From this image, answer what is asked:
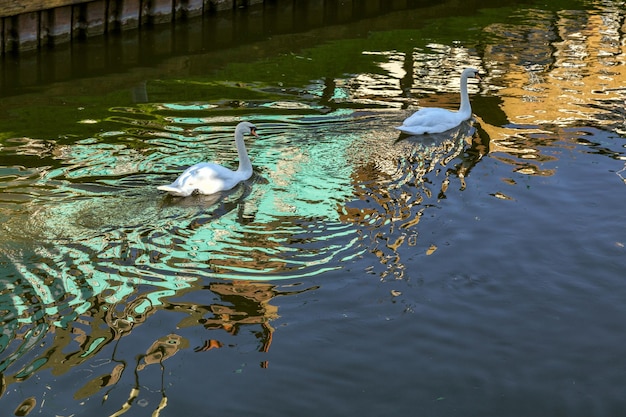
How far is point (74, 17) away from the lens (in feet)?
75.7

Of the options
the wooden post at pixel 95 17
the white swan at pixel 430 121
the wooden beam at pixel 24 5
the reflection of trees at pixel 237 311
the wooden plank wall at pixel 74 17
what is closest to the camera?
the reflection of trees at pixel 237 311

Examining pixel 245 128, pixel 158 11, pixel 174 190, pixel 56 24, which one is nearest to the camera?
pixel 174 190

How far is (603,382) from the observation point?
942 centimetres

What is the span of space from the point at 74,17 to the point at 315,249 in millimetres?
13387

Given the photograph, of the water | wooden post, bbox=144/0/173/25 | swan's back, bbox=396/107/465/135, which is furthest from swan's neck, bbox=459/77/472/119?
wooden post, bbox=144/0/173/25

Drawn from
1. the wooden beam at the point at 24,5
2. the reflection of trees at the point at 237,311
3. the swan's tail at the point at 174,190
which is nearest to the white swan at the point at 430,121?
the swan's tail at the point at 174,190

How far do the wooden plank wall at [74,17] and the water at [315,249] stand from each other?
1.43m

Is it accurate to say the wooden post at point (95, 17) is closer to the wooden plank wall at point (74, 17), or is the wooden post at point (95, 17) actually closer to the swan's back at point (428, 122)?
the wooden plank wall at point (74, 17)

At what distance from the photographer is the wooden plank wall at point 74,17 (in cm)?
2156

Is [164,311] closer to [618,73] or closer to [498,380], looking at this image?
[498,380]

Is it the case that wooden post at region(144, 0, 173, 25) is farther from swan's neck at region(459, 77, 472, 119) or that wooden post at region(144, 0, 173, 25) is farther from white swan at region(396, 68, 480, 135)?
white swan at region(396, 68, 480, 135)

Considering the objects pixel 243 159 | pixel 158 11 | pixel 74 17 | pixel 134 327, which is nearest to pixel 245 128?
pixel 243 159

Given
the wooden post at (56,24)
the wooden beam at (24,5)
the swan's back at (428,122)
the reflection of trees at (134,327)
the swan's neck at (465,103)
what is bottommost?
the reflection of trees at (134,327)

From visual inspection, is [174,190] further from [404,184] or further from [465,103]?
[465,103]
